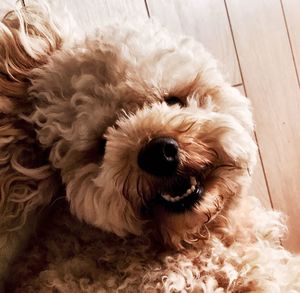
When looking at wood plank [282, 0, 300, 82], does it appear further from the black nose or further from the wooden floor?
the black nose

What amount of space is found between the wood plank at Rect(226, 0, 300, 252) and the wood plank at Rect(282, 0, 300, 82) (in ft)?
0.06

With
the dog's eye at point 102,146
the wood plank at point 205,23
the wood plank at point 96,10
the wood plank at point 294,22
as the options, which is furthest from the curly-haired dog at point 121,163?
the wood plank at point 294,22

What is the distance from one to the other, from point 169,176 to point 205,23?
77cm

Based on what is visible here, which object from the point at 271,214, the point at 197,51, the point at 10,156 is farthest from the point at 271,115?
the point at 10,156

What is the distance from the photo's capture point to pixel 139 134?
0.96 meters

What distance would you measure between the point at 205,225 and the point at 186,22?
72 cm

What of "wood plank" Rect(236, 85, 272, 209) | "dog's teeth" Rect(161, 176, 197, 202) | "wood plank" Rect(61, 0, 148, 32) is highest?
"wood plank" Rect(61, 0, 148, 32)

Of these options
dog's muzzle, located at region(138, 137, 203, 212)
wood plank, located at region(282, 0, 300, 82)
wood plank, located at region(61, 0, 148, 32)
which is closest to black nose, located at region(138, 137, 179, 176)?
dog's muzzle, located at region(138, 137, 203, 212)

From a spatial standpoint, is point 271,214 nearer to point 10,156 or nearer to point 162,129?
point 162,129

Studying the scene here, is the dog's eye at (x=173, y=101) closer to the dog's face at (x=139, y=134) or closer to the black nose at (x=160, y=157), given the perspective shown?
the dog's face at (x=139, y=134)

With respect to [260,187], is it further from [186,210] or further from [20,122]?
[20,122]

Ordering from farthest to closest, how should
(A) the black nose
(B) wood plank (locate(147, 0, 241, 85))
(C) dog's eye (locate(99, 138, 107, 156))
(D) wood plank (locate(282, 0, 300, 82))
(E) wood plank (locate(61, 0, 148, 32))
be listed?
(D) wood plank (locate(282, 0, 300, 82)) → (B) wood plank (locate(147, 0, 241, 85)) → (E) wood plank (locate(61, 0, 148, 32)) → (C) dog's eye (locate(99, 138, 107, 156)) → (A) the black nose

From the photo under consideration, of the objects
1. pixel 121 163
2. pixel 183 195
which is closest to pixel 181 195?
pixel 183 195

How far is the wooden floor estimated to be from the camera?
159cm
